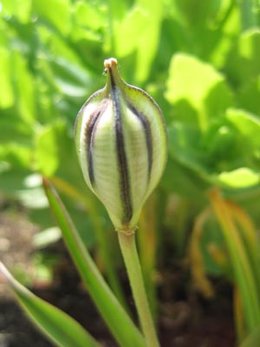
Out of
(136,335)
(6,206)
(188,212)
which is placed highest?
(6,206)

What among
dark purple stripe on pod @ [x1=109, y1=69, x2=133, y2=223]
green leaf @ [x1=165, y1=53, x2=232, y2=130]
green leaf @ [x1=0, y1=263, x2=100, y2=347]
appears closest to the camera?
dark purple stripe on pod @ [x1=109, y1=69, x2=133, y2=223]

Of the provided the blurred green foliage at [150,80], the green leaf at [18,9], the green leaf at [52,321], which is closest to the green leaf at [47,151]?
the blurred green foliage at [150,80]

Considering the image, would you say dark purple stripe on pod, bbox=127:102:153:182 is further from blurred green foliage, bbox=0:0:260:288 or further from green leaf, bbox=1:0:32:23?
green leaf, bbox=1:0:32:23

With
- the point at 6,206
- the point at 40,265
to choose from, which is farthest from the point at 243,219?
the point at 6,206

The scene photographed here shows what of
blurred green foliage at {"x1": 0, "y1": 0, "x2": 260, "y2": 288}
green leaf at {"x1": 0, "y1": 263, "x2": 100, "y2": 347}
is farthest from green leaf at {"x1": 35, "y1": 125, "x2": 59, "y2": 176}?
green leaf at {"x1": 0, "y1": 263, "x2": 100, "y2": 347}

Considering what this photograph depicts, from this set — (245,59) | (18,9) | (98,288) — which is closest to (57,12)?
(18,9)

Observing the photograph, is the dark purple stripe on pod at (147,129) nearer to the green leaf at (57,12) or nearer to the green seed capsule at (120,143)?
the green seed capsule at (120,143)

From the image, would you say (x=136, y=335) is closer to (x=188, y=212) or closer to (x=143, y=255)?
(x=143, y=255)
